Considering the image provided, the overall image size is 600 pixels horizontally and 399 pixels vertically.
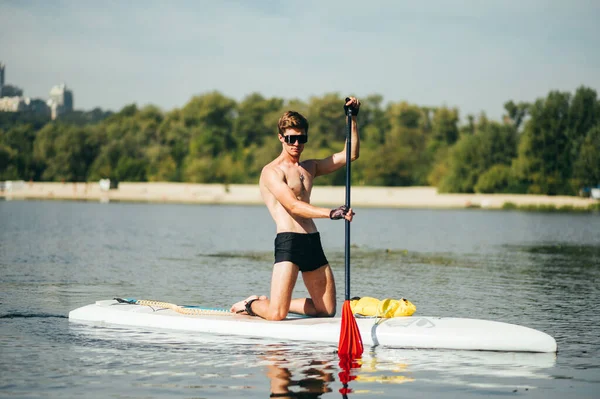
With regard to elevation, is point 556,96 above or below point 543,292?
above

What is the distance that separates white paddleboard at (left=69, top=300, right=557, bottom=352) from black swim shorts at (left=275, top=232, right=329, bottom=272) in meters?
0.81

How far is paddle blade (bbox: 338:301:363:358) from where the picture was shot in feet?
Answer: 34.4

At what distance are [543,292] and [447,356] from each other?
801cm

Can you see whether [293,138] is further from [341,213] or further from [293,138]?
[341,213]

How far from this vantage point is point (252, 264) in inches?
948

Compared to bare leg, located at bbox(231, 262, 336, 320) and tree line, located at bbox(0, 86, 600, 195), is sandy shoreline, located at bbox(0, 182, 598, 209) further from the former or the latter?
bare leg, located at bbox(231, 262, 336, 320)

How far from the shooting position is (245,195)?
106 meters

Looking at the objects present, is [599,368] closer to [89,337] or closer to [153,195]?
[89,337]

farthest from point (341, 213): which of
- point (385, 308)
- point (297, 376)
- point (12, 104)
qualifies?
point (12, 104)

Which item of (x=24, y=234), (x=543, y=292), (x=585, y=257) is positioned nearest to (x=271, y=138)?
(x=24, y=234)

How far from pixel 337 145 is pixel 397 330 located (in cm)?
9730

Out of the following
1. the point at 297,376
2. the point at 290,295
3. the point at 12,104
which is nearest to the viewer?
the point at 297,376

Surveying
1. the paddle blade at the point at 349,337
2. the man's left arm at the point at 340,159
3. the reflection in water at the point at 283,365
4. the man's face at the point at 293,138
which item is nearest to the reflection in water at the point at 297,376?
the reflection in water at the point at 283,365

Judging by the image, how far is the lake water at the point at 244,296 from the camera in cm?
901
